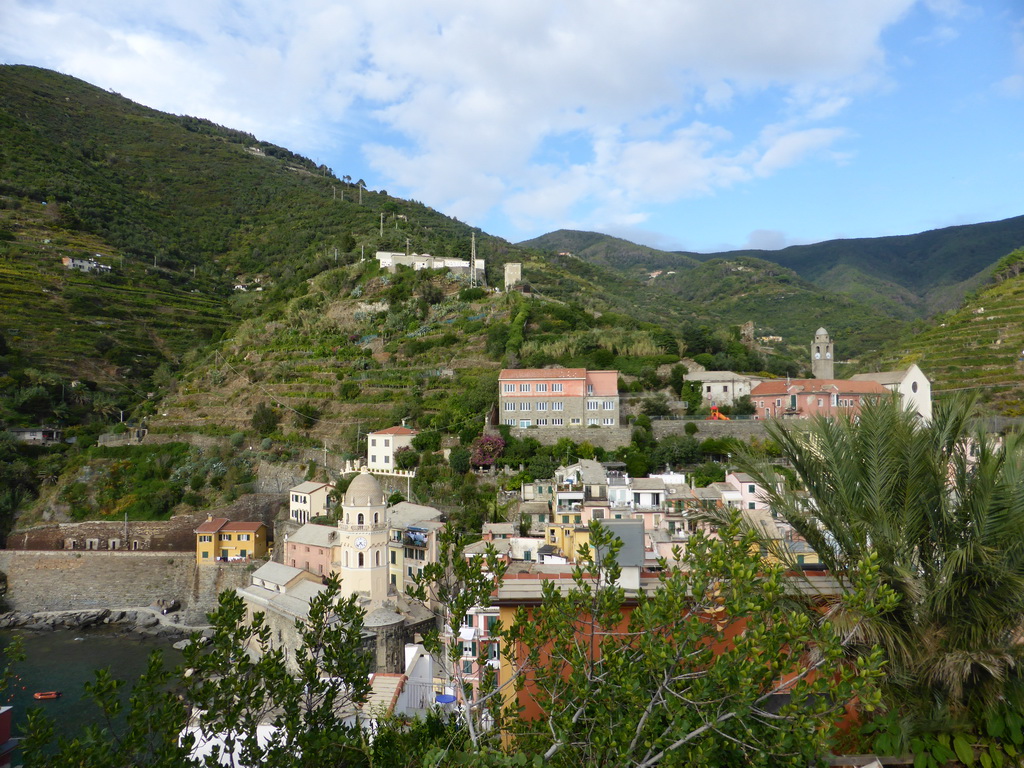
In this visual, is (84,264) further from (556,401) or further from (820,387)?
(820,387)

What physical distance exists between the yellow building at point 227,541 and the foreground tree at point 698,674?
104 feet

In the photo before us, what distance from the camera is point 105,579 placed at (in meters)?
33.2

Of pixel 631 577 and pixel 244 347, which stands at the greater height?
pixel 244 347

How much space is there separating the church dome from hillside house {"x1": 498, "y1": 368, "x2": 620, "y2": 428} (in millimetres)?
9845

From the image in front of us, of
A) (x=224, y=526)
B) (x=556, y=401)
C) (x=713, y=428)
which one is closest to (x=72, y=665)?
(x=224, y=526)

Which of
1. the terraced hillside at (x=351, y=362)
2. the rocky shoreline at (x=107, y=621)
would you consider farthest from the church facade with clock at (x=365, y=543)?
the rocky shoreline at (x=107, y=621)

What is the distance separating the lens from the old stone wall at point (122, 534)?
3459 cm

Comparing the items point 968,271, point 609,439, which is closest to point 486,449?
point 609,439

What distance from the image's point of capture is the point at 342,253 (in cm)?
6206

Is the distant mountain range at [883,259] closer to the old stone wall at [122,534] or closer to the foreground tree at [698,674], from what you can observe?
the old stone wall at [122,534]

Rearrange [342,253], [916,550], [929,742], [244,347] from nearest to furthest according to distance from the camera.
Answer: [929,742], [916,550], [244,347], [342,253]

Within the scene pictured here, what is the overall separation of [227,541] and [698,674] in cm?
3334

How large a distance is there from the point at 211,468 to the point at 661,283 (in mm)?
93601

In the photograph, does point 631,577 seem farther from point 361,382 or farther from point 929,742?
point 361,382
